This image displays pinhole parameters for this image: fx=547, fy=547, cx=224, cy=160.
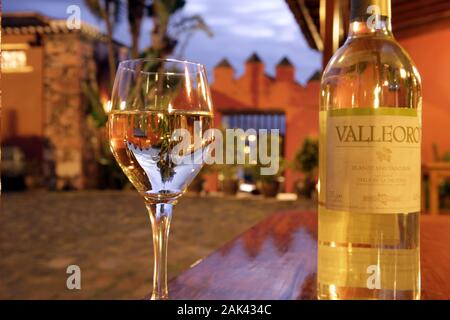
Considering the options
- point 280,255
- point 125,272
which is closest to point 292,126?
point 125,272

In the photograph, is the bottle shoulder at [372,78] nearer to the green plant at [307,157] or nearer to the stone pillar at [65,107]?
the green plant at [307,157]

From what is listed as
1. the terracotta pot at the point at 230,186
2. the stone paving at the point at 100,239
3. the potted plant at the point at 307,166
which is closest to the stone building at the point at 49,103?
the stone paving at the point at 100,239

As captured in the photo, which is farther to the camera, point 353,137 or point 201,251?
point 201,251

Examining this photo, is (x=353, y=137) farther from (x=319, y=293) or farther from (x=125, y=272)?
(x=125, y=272)

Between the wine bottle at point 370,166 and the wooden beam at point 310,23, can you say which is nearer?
the wine bottle at point 370,166

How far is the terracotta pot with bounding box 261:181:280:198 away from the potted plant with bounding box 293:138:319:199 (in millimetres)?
376

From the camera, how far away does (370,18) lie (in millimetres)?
639

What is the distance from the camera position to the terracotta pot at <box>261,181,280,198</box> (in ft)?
29.7

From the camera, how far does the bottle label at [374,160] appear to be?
1.88 feet

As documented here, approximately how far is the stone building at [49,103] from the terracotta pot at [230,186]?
9.74 feet

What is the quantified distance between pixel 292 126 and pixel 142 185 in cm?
1003

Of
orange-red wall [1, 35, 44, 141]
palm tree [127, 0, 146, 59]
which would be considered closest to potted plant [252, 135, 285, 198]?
palm tree [127, 0, 146, 59]

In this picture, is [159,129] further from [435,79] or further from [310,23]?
[435,79]
